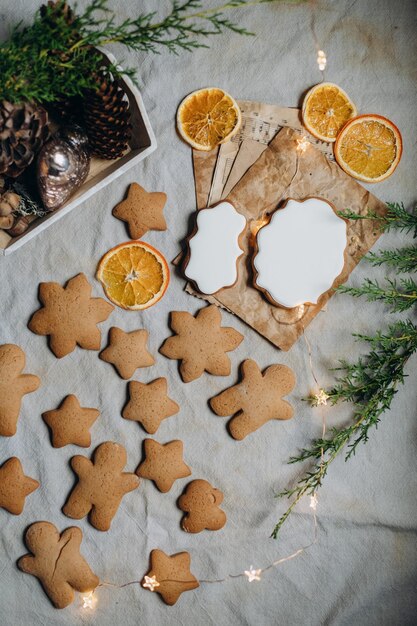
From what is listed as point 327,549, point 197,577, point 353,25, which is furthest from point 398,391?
point 353,25

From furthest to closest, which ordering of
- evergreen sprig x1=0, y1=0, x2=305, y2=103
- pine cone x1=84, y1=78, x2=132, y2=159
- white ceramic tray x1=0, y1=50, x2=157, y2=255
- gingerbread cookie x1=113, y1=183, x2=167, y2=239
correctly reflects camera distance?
1. gingerbread cookie x1=113, y1=183, x2=167, y2=239
2. white ceramic tray x1=0, y1=50, x2=157, y2=255
3. pine cone x1=84, y1=78, x2=132, y2=159
4. evergreen sprig x1=0, y1=0, x2=305, y2=103

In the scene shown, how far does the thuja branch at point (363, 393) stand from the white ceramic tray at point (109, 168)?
82 cm

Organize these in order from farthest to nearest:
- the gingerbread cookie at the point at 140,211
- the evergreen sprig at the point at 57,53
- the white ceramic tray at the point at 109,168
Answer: the gingerbread cookie at the point at 140,211
the white ceramic tray at the point at 109,168
the evergreen sprig at the point at 57,53

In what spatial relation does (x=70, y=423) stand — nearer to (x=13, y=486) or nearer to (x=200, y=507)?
(x=13, y=486)

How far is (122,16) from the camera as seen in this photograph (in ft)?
5.25

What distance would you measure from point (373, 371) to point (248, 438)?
432 mm

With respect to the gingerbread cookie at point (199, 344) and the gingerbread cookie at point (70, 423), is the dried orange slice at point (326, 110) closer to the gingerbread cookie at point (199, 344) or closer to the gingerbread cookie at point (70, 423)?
the gingerbread cookie at point (199, 344)

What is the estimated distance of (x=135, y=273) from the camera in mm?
1560

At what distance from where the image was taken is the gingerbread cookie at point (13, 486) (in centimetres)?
153

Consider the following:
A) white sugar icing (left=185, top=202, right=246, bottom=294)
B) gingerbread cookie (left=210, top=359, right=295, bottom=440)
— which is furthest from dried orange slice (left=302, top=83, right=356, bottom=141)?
gingerbread cookie (left=210, top=359, right=295, bottom=440)

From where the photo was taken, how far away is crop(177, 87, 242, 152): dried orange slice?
5.23 feet

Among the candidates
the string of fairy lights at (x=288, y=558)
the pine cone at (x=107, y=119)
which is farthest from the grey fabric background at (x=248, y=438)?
the pine cone at (x=107, y=119)

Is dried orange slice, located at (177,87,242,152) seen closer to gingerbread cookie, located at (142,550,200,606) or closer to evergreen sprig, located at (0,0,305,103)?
evergreen sprig, located at (0,0,305,103)

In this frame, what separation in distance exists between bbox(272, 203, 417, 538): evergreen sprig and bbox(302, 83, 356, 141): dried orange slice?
0.26 metres
